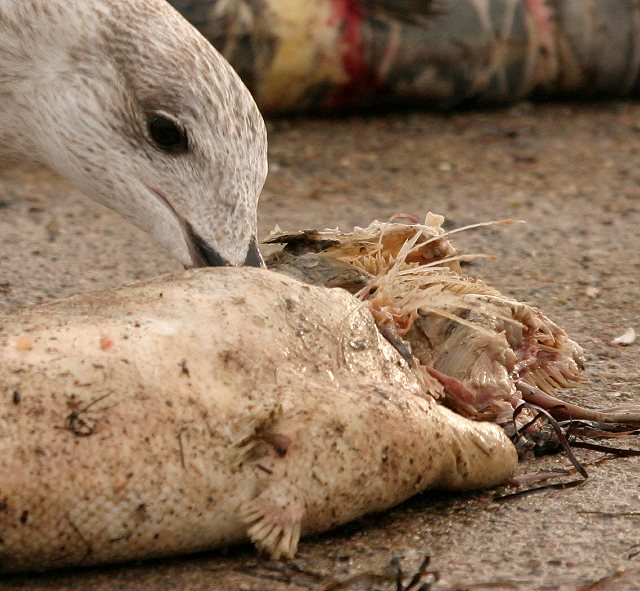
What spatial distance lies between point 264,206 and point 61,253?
82 centimetres

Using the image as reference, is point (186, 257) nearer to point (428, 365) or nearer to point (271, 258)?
point (271, 258)

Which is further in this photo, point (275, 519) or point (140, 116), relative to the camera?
point (140, 116)

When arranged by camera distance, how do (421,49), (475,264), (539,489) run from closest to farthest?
(539,489)
(475,264)
(421,49)

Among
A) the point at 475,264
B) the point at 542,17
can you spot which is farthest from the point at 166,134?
the point at 542,17

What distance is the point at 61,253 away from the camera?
3986 millimetres

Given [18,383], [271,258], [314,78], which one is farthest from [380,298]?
[314,78]

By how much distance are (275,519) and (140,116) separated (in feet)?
3.42

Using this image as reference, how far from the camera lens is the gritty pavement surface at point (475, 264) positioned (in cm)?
197

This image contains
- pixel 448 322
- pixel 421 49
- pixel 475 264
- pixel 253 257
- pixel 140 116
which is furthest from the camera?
pixel 421 49

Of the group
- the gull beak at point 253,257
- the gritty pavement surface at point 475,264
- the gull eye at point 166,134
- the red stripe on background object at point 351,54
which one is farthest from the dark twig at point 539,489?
the red stripe on background object at point 351,54

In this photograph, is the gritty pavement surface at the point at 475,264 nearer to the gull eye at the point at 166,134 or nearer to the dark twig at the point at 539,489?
the dark twig at the point at 539,489

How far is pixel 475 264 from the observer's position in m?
3.85

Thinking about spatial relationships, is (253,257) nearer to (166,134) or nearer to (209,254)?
(209,254)

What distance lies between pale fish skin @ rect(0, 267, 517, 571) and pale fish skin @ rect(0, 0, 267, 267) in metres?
0.50
